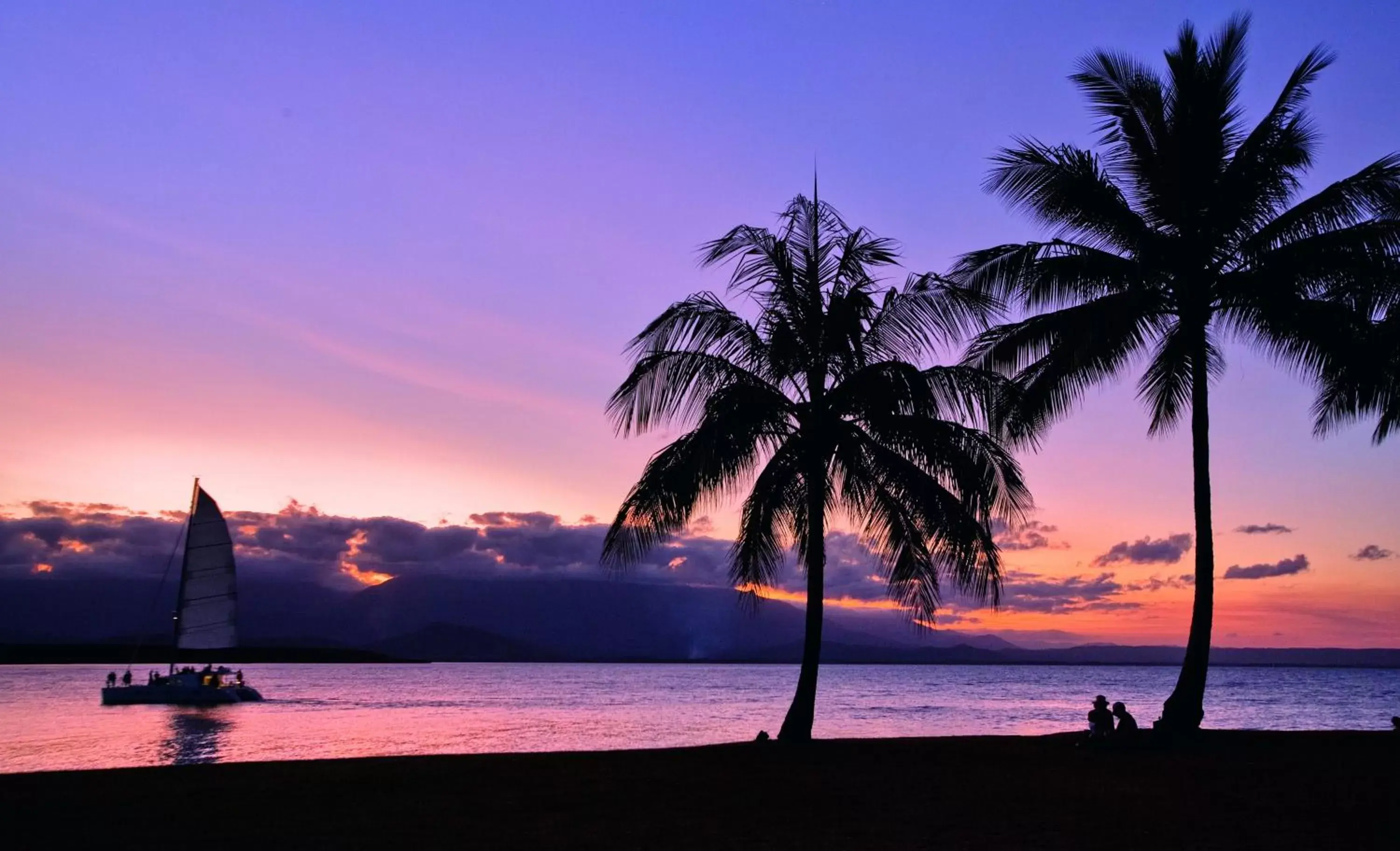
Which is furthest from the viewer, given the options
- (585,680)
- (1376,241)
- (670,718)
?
(585,680)

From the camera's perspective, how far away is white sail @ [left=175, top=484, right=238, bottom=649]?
204ft

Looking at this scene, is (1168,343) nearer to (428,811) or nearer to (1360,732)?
(1360,732)

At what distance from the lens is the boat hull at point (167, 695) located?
65.2 metres

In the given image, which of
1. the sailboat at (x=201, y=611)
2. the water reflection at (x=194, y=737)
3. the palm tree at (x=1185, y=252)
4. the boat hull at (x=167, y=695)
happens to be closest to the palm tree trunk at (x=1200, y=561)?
the palm tree at (x=1185, y=252)

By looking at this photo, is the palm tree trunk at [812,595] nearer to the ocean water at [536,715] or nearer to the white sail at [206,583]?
the ocean water at [536,715]

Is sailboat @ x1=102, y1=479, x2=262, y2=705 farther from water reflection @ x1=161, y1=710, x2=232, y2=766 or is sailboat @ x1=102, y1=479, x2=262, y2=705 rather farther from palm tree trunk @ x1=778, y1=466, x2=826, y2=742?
palm tree trunk @ x1=778, y1=466, x2=826, y2=742

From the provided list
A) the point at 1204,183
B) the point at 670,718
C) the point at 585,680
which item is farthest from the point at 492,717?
the point at 585,680

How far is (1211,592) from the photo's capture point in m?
17.3

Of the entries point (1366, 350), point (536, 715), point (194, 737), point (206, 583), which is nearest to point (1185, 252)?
point (1366, 350)

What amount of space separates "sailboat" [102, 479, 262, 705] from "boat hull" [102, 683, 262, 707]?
3 centimetres

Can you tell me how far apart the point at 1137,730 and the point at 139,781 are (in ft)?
45.0

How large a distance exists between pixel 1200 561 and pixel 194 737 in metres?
39.7

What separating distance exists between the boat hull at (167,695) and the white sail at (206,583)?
3183 mm

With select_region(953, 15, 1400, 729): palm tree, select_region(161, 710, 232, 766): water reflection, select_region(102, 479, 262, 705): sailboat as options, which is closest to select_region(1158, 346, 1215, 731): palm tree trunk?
select_region(953, 15, 1400, 729): palm tree
